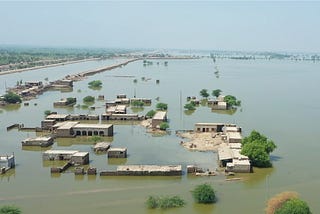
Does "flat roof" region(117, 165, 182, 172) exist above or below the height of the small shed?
below

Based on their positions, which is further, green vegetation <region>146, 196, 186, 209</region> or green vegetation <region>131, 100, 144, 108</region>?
green vegetation <region>131, 100, 144, 108</region>

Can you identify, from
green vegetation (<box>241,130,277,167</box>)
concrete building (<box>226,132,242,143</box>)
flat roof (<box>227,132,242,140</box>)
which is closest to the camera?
green vegetation (<box>241,130,277,167</box>)

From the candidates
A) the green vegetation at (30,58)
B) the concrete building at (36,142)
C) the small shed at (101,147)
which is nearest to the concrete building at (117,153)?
the small shed at (101,147)

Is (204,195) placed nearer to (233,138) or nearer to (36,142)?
(233,138)

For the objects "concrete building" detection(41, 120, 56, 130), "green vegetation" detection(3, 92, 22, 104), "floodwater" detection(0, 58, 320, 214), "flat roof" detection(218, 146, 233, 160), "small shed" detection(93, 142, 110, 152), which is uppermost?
"green vegetation" detection(3, 92, 22, 104)

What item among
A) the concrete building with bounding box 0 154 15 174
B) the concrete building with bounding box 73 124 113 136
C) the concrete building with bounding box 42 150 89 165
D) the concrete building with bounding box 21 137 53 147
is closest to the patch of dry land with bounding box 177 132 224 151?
the concrete building with bounding box 73 124 113 136

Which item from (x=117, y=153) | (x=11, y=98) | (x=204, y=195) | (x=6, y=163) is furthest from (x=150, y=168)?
(x=11, y=98)

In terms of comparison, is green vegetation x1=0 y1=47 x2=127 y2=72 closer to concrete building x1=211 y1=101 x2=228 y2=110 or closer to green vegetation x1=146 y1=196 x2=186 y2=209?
concrete building x1=211 y1=101 x2=228 y2=110
